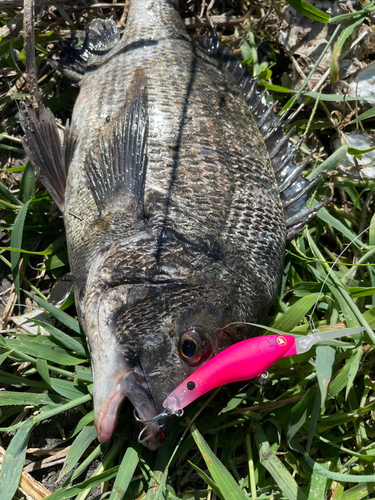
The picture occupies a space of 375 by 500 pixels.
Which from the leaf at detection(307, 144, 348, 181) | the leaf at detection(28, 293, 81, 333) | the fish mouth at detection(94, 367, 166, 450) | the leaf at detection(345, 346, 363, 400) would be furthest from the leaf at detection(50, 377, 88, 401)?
the leaf at detection(307, 144, 348, 181)

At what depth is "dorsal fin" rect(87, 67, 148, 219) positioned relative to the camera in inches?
101

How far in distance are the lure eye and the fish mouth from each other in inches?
9.1

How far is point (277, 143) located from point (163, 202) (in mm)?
1183

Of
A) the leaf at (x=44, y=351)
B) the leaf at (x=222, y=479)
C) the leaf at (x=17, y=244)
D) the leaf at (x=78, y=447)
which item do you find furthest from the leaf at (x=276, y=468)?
the leaf at (x=17, y=244)

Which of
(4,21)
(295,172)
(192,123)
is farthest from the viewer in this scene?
(4,21)

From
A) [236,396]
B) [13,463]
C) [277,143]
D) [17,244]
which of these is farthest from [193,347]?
[277,143]

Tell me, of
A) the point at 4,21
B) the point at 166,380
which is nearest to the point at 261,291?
the point at 166,380

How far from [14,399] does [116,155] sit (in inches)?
62.2

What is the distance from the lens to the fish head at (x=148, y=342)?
2.11 meters

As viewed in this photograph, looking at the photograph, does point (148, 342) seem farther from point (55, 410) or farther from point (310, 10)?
point (310, 10)

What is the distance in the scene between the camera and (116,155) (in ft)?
8.84

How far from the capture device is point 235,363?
7.16ft

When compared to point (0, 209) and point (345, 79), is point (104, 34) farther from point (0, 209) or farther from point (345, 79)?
point (345, 79)

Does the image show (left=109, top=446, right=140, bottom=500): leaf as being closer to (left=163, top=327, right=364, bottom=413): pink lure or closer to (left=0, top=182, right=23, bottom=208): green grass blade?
(left=163, top=327, right=364, bottom=413): pink lure
